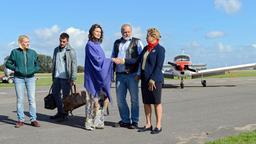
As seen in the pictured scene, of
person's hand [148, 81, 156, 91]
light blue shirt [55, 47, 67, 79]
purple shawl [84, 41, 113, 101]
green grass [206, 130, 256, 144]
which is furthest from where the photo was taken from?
light blue shirt [55, 47, 67, 79]

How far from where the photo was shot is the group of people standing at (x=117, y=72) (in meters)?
8.46

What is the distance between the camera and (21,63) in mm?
9102

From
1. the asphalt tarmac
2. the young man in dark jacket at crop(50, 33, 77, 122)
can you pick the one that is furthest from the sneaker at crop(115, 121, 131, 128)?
the young man in dark jacket at crop(50, 33, 77, 122)

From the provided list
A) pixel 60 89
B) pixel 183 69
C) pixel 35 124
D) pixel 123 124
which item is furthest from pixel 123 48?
pixel 183 69

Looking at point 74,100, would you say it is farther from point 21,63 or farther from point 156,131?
point 156,131

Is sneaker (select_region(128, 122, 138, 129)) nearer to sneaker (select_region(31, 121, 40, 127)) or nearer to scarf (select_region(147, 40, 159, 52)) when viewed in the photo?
scarf (select_region(147, 40, 159, 52))

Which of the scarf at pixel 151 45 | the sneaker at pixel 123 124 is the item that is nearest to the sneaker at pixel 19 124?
the sneaker at pixel 123 124

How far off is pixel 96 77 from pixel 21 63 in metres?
1.60

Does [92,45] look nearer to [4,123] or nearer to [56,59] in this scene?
[56,59]

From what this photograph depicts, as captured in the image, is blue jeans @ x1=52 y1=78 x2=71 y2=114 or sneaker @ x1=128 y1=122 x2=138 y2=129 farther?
blue jeans @ x1=52 y1=78 x2=71 y2=114

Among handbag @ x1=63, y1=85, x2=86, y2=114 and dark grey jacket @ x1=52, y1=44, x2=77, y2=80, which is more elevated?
dark grey jacket @ x1=52, y1=44, x2=77, y2=80

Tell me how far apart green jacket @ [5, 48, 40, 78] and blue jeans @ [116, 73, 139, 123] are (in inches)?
71.0

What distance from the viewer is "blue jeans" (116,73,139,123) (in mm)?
9014

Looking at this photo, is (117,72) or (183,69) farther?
(183,69)
